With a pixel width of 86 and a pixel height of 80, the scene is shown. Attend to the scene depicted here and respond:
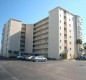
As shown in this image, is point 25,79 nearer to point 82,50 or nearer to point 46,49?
point 46,49

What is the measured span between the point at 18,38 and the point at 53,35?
27727 mm

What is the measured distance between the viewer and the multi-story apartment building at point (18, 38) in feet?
281

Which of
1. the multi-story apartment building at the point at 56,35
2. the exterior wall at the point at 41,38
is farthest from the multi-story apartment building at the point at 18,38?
the exterior wall at the point at 41,38

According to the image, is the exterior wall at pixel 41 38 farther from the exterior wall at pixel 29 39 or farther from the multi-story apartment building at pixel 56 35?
the exterior wall at pixel 29 39

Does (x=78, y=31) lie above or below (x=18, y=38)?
above

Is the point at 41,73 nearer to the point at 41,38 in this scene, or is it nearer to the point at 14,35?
the point at 41,38

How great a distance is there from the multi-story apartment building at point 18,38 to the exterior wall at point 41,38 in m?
3.60

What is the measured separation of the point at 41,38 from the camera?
8125 centimetres

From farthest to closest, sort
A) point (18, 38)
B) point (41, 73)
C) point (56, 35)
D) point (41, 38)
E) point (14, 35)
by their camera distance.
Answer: point (18, 38) < point (14, 35) < point (41, 38) < point (56, 35) < point (41, 73)

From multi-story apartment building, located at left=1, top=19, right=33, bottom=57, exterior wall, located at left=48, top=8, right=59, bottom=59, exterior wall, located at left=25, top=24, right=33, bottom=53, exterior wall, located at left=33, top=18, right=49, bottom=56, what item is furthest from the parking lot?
exterior wall, located at left=25, top=24, right=33, bottom=53

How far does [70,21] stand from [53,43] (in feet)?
51.1

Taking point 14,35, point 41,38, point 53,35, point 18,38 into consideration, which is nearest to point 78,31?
point 53,35

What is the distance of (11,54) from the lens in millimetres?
84812

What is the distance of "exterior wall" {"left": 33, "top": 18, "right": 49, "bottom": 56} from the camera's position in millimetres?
77125
